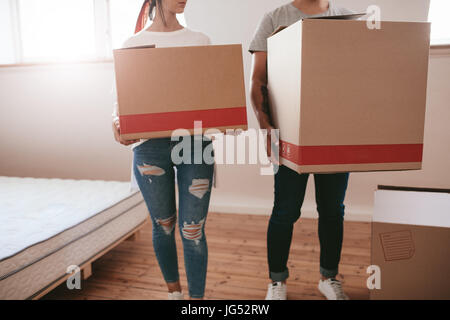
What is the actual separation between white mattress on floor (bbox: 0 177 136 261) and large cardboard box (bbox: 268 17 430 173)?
1.02m

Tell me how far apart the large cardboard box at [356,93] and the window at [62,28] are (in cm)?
205

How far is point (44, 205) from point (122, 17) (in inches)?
60.9

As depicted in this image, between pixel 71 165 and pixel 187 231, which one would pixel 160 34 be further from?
pixel 71 165

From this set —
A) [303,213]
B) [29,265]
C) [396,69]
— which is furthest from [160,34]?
[303,213]

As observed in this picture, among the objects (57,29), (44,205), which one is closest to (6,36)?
(57,29)

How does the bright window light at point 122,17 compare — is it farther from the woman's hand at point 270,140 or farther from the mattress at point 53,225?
the woman's hand at point 270,140

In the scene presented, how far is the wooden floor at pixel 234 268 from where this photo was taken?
135 cm

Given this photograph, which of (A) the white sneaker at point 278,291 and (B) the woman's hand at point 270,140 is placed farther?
(A) the white sneaker at point 278,291

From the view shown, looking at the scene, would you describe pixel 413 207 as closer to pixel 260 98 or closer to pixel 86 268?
pixel 260 98

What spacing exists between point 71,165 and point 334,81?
242cm

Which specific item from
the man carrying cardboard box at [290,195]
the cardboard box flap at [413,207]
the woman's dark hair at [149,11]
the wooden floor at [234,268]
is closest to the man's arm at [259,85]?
the man carrying cardboard box at [290,195]

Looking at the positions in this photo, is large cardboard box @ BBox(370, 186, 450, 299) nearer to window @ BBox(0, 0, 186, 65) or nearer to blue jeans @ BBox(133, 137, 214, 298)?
blue jeans @ BBox(133, 137, 214, 298)

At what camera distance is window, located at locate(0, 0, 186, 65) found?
7.89 ft

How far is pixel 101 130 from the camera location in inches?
98.7
